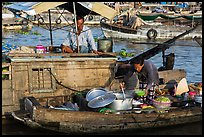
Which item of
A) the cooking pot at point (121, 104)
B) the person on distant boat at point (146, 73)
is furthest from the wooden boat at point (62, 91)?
the person on distant boat at point (146, 73)

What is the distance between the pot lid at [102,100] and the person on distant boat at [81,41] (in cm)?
144

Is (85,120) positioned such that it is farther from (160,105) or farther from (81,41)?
(81,41)

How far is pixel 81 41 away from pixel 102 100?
198cm

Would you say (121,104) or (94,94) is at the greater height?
(94,94)

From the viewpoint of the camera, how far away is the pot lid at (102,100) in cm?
694

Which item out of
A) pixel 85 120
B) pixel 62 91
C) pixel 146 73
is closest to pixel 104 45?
pixel 146 73

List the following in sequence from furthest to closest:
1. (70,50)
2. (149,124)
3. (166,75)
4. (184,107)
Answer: (166,75) < (70,50) < (184,107) < (149,124)

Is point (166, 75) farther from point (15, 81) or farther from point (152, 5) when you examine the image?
point (152, 5)

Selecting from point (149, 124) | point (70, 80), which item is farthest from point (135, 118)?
point (70, 80)

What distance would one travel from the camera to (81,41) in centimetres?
846

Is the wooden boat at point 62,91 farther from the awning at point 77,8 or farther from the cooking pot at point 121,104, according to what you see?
the awning at point 77,8

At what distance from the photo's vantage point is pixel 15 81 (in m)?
7.24

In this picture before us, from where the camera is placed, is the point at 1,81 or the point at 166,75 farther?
the point at 166,75

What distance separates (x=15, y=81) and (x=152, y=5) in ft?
164
